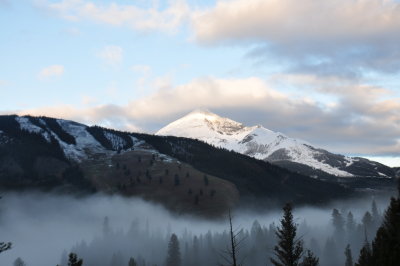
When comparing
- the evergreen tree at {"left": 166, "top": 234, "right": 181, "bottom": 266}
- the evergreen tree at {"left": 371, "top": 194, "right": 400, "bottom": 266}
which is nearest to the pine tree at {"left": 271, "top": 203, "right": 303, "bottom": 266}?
the evergreen tree at {"left": 371, "top": 194, "right": 400, "bottom": 266}

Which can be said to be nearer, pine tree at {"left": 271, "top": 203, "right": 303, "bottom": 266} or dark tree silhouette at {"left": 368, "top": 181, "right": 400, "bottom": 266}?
dark tree silhouette at {"left": 368, "top": 181, "right": 400, "bottom": 266}

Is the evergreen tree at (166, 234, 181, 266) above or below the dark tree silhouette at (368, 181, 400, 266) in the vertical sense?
below

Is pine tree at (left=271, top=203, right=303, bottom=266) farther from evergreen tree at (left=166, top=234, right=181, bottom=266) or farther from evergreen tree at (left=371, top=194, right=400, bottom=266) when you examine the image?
evergreen tree at (left=166, top=234, right=181, bottom=266)

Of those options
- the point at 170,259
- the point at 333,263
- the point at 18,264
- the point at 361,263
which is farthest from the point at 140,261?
Answer: the point at 361,263

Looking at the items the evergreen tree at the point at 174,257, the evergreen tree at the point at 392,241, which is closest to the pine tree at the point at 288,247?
the evergreen tree at the point at 392,241

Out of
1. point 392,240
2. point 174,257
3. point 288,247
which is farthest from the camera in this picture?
point 174,257

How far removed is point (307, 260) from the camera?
5109cm

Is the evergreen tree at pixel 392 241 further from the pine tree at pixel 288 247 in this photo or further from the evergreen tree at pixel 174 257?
the evergreen tree at pixel 174 257

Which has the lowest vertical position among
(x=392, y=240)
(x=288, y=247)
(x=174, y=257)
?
(x=174, y=257)

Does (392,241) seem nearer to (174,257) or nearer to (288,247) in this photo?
(288,247)

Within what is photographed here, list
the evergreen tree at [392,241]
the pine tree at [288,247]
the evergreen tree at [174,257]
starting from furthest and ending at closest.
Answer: the evergreen tree at [174,257] → the pine tree at [288,247] → the evergreen tree at [392,241]

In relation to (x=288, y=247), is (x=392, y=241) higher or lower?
higher

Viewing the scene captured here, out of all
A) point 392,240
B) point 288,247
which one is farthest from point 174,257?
point 392,240

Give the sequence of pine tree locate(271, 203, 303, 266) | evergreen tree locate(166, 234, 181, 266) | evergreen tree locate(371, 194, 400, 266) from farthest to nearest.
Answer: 1. evergreen tree locate(166, 234, 181, 266)
2. pine tree locate(271, 203, 303, 266)
3. evergreen tree locate(371, 194, 400, 266)
